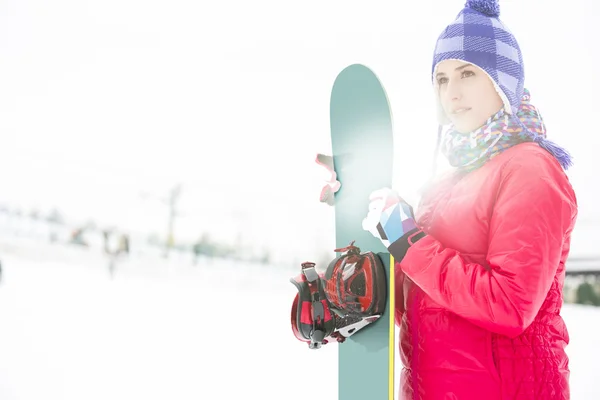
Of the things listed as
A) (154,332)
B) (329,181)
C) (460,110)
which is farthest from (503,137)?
(154,332)

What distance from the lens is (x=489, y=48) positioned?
0.93 metres

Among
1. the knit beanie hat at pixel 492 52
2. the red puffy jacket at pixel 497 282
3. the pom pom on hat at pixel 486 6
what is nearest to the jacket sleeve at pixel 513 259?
the red puffy jacket at pixel 497 282

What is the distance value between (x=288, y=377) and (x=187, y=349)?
1.82 ft

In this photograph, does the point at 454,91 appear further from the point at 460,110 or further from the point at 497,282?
the point at 497,282

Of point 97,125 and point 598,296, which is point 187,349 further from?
point 598,296

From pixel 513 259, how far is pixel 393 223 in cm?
21

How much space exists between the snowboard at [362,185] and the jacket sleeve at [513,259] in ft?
0.71

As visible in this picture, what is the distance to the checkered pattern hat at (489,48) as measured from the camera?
912 millimetres

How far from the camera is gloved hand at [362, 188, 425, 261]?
0.88m

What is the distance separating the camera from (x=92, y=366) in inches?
106

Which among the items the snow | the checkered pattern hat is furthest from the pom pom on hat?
the snow

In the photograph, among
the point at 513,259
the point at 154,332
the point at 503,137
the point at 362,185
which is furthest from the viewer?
the point at 154,332

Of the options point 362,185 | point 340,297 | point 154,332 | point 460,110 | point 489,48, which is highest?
point 489,48

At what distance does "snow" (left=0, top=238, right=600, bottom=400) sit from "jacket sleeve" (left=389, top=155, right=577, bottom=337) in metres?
1.88
